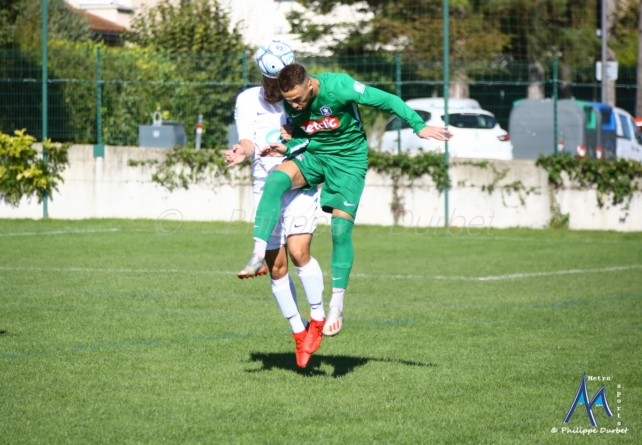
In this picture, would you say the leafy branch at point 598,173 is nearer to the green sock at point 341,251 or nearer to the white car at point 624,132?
the white car at point 624,132

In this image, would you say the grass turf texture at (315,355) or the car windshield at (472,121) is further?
the car windshield at (472,121)

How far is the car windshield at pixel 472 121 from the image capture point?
20688mm

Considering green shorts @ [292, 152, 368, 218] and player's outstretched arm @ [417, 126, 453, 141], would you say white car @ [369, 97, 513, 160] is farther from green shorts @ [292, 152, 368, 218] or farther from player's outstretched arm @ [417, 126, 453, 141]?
player's outstretched arm @ [417, 126, 453, 141]

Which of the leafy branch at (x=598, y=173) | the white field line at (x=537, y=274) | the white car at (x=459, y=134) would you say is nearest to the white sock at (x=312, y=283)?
the white field line at (x=537, y=274)

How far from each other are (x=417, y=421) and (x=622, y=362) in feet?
8.21

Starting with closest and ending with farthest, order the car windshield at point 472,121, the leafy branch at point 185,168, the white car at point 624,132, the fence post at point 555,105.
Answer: the fence post at point 555,105, the leafy branch at point 185,168, the car windshield at point 472,121, the white car at point 624,132

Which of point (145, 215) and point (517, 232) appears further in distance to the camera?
point (145, 215)

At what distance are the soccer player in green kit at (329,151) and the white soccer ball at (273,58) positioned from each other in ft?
0.73

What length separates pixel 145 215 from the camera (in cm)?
1950

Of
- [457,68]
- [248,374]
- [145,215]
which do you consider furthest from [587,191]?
[248,374]

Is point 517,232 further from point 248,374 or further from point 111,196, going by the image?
point 248,374

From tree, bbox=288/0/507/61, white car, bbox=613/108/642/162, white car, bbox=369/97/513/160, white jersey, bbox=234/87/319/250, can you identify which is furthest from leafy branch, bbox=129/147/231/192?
tree, bbox=288/0/507/61

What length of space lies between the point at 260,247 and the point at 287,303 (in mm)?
678

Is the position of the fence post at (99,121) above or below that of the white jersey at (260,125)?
above
